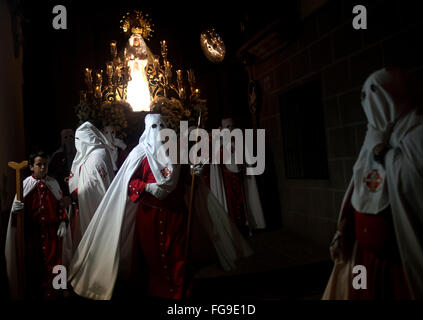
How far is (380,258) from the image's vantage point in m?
1.48

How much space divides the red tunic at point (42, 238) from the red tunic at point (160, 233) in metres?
0.60

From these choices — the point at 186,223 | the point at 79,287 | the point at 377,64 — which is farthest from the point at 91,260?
the point at 377,64

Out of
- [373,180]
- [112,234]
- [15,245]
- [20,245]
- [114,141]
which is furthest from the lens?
[114,141]

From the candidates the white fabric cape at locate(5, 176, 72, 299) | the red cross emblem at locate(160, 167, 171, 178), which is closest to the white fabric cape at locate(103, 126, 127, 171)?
the white fabric cape at locate(5, 176, 72, 299)

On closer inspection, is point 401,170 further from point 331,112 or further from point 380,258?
point 331,112

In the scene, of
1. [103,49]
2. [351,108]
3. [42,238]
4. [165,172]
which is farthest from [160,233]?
[103,49]

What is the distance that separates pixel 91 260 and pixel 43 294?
42 cm

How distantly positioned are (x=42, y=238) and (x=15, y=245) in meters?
0.21

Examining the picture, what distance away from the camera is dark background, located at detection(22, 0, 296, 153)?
345cm

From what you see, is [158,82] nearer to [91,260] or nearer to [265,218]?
[265,218]

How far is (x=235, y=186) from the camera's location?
11.3ft

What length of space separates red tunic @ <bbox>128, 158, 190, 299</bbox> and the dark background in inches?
50.8

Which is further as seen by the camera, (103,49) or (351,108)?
(103,49)

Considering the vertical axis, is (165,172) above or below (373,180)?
above
